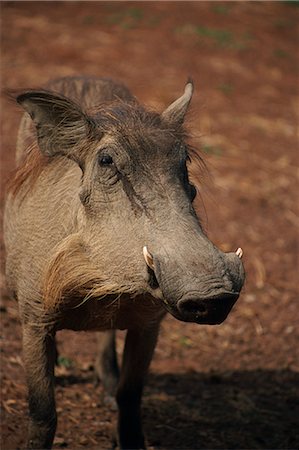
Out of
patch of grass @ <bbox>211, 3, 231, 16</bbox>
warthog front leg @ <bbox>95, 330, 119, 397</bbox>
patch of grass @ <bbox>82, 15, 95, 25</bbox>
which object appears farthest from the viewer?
patch of grass @ <bbox>211, 3, 231, 16</bbox>

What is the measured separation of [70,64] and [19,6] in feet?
6.88

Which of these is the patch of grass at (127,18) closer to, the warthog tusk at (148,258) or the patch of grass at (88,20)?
the patch of grass at (88,20)

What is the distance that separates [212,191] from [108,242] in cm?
483

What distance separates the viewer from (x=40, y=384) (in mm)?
4254

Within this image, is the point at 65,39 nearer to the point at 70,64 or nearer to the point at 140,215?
the point at 70,64

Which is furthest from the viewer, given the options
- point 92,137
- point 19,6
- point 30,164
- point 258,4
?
point 258,4

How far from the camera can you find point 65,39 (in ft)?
37.4

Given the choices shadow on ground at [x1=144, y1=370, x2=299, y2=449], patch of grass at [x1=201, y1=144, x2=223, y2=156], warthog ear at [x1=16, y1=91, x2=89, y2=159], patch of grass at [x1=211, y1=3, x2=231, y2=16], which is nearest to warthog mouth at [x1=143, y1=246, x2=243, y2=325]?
warthog ear at [x1=16, y1=91, x2=89, y2=159]

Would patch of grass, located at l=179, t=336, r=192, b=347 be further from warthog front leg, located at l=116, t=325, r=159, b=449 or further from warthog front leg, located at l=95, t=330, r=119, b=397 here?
warthog front leg, located at l=116, t=325, r=159, b=449

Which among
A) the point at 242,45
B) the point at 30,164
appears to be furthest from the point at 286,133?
the point at 30,164

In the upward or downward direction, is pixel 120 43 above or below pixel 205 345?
above

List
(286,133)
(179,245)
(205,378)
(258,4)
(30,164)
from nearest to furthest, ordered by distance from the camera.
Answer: (179,245) → (30,164) → (205,378) → (286,133) → (258,4)

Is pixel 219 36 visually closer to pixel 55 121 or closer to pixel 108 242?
pixel 55 121

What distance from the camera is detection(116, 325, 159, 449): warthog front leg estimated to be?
177 inches
